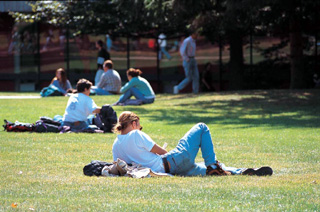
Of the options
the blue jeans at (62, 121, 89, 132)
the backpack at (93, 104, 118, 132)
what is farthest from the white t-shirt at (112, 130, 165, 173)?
the blue jeans at (62, 121, 89, 132)

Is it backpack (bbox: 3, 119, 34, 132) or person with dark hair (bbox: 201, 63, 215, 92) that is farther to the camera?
person with dark hair (bbox: 201, 63, 215, 92)

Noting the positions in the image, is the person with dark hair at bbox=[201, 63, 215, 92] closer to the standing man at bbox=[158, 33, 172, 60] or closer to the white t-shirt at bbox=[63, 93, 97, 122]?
the standing man at bbox=[158, 33, 172, 60]

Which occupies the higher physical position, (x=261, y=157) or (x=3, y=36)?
(x=3, y=36)

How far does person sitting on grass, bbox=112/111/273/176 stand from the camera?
25.8 ft

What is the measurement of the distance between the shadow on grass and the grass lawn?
0.03m

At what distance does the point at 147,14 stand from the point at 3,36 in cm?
952

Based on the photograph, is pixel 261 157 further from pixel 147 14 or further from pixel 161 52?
pixel 161 52

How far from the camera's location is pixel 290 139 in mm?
11711

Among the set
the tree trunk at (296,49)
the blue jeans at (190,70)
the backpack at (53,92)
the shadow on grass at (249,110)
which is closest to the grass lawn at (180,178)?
the shadow on grass at (249,110)

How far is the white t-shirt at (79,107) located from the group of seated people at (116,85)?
602 centimetres

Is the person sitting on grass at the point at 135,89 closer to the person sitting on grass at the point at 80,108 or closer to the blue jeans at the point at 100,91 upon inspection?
the blue jeans at the point at 100,91

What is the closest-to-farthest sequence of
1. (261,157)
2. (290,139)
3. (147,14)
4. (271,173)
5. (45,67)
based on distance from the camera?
(271,173)
(261,157)
(290,139)
(147,14)
(45,67)

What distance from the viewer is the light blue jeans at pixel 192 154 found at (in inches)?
309

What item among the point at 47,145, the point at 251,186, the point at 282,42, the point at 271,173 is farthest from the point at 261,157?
the point at 282,42
